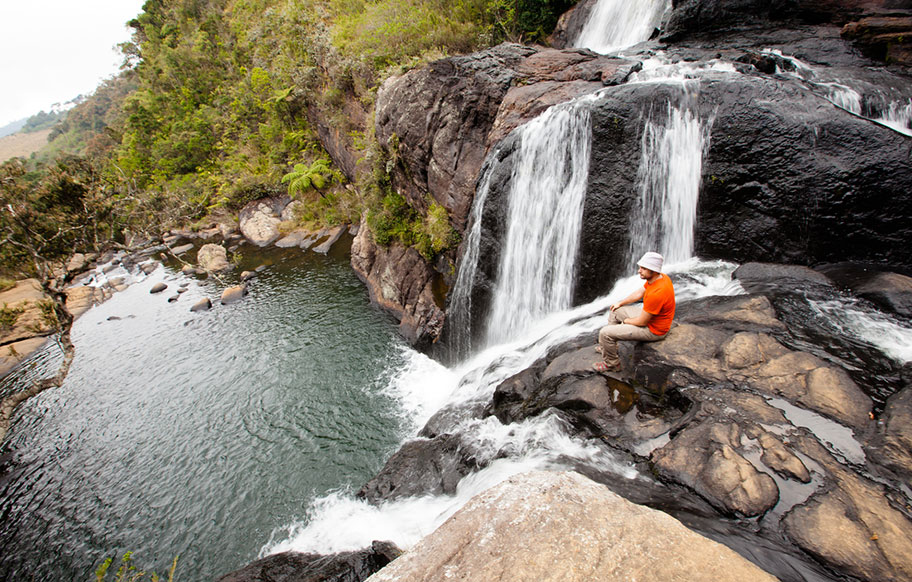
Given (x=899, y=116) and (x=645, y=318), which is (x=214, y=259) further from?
(x=899, y=116)

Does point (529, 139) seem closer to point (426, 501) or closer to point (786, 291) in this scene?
point (786, 291)

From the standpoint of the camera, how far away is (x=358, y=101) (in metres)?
16.8

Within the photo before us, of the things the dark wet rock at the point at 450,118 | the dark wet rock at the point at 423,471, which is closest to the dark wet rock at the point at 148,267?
the dark wet rock at the point at 450,118

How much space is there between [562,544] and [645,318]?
3111 millimetres

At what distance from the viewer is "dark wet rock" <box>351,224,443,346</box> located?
1138cm

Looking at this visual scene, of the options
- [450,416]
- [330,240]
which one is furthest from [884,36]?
[330,240]

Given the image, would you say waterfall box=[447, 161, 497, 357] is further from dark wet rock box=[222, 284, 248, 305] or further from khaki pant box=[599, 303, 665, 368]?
dark wet rock box=[222, 284, 248, 305]

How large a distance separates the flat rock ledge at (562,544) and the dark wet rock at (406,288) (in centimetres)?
788

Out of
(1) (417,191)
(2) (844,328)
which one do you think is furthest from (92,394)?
(2) (844,328)

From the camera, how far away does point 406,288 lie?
12.7 meters

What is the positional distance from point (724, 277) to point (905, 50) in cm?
687

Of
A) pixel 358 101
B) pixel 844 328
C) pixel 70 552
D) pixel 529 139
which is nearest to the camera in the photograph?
pixel 844 328

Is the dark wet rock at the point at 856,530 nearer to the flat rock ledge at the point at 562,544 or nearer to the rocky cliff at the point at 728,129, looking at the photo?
the flat rock ledge at the point at 562,544

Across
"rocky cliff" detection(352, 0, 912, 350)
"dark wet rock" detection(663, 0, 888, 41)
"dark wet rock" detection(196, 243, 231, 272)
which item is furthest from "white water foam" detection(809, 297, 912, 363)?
"dark wet rock" detection(196, 243, 231, 272)
